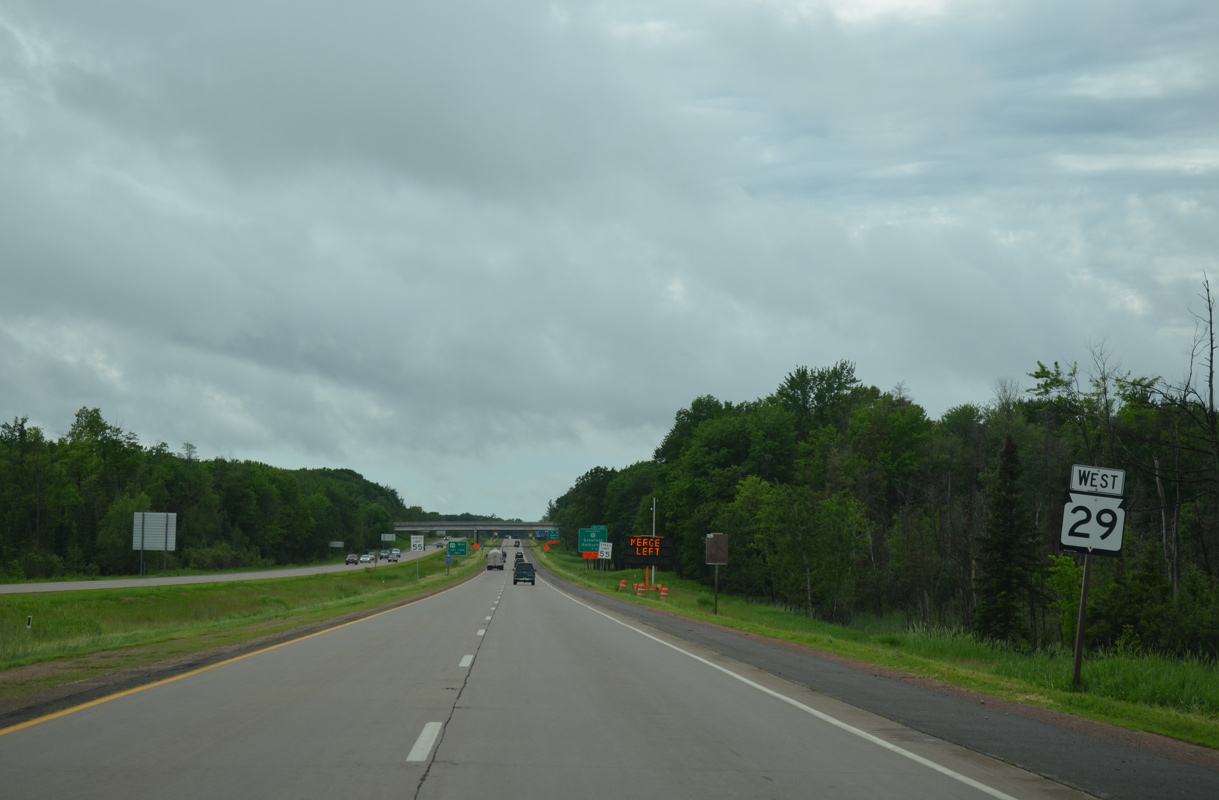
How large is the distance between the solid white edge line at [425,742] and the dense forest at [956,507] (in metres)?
17.1

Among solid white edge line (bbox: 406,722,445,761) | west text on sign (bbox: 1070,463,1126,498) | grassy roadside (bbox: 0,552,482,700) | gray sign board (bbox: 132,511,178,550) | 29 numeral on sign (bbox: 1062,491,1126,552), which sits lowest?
gray sign board (bbox: 132,511,178,550)

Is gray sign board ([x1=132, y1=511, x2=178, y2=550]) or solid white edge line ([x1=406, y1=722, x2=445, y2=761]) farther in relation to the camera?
gray sign board ([x1=132, y1=511, x2=178, y2=550])

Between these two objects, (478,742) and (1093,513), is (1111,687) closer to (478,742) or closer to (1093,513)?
(1093,513)

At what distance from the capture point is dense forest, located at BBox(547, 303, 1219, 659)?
112ft

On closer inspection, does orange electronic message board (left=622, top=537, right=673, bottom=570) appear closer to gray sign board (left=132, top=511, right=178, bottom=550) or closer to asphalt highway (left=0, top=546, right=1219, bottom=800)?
Result: asphalt highway (left=0, top=546, right=1219, bottom=800)

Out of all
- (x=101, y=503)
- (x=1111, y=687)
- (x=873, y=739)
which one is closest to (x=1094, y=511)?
(x=1111, y=687)

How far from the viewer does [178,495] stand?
122938mm

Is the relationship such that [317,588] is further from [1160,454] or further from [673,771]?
[673,771]

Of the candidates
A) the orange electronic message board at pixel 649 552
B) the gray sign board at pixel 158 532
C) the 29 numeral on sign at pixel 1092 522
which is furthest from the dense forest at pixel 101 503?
the 29 numeral on sign at pixel 1092 522

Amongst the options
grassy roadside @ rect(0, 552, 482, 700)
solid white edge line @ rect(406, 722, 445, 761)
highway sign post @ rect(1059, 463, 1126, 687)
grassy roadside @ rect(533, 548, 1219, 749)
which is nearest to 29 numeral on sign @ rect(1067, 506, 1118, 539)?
highway sign post @ rect(1059, 463, 1126, 687)

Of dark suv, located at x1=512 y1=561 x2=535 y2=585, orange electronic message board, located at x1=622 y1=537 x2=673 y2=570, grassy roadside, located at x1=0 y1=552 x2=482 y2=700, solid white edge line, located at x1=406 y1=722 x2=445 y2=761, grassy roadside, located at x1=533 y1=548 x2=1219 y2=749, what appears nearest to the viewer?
solid white edge line, located at x1=406 y1=722 x2=445 y2=761

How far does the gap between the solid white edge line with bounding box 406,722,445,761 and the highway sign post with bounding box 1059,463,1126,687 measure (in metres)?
9.22

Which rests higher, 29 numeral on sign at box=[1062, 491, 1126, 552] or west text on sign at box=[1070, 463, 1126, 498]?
west text on sign at box=[1070, 463, 1126, 498]

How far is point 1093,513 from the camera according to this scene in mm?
12922
